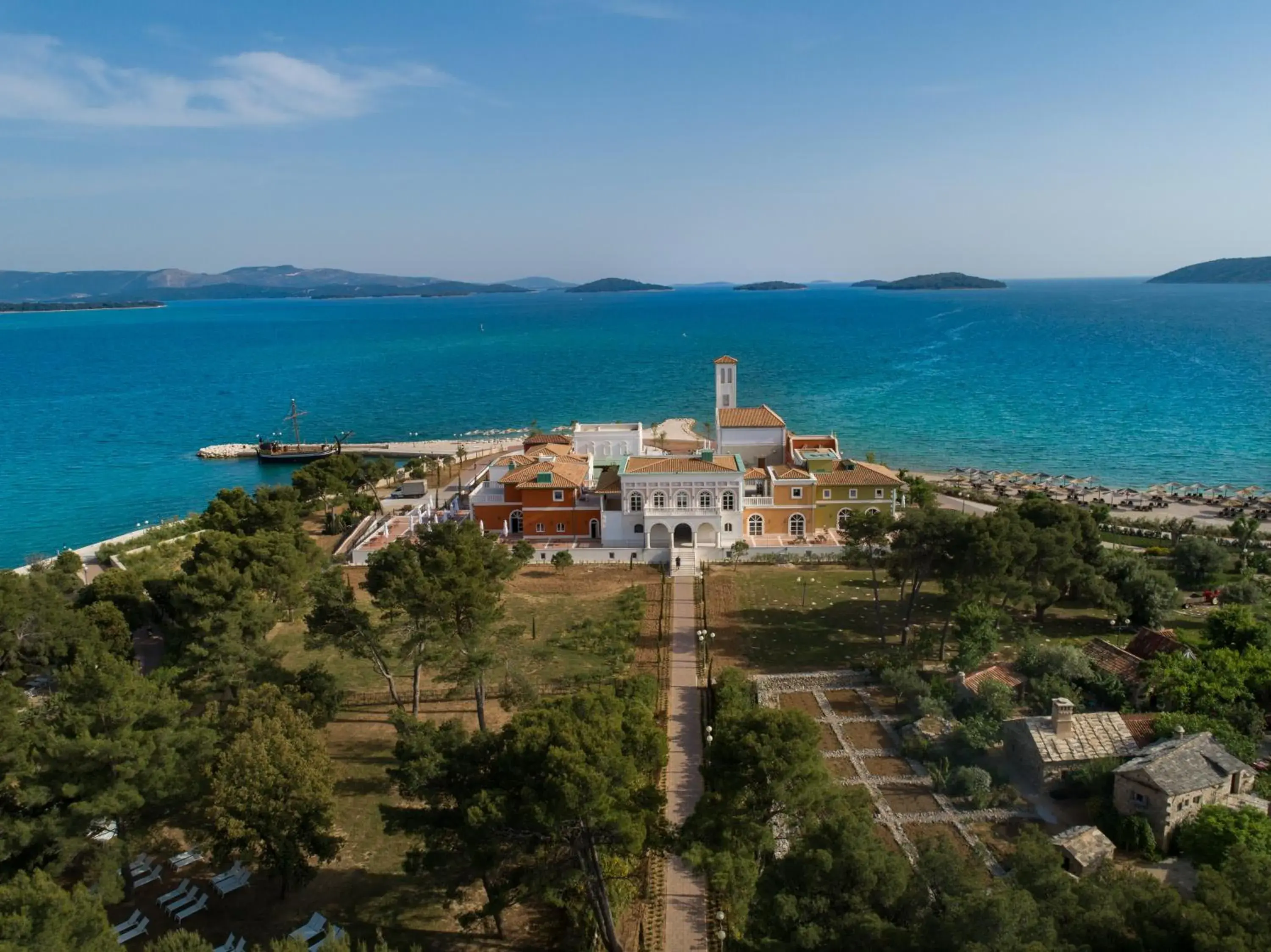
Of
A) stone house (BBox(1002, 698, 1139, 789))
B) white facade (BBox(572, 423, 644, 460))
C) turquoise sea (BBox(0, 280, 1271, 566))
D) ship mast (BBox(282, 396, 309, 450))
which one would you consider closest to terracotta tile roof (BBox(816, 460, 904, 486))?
white facade (BBox(572, 423, 644, 460))

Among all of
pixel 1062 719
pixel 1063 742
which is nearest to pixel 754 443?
pixel 1062 719

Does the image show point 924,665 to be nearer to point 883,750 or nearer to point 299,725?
point 883,750

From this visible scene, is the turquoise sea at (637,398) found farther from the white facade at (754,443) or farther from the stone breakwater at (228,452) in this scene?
the white facade at (754,443)

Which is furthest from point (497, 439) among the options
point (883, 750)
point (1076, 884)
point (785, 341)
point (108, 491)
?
point (785, 341)

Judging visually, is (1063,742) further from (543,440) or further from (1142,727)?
(543,440)

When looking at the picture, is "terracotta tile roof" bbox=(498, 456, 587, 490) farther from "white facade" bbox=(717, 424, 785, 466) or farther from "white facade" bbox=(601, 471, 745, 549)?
"white facade" bbox=(717, 424, 785, 466)
